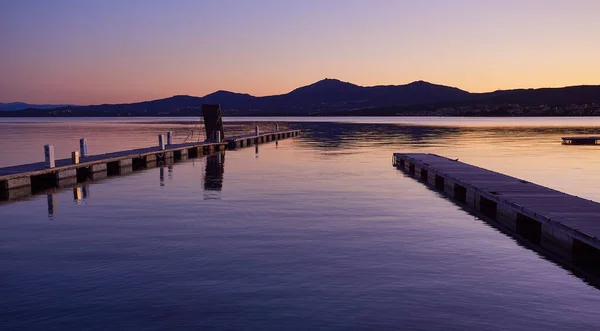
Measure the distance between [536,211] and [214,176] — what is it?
19.6 m

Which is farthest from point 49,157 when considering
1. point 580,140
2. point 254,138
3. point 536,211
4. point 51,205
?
point 580,140

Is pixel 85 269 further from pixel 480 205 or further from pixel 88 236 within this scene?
pixel 480 205

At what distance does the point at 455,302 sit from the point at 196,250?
6618mm

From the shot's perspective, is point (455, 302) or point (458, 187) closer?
point (455, 302)

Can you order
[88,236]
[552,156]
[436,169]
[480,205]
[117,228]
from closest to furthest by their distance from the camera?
[88,236] < [117,228] < [480,205] < [436,169] < [552,156]

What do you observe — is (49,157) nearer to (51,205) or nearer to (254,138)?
(51,205)

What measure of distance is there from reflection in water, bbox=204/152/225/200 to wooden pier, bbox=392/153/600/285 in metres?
10.1

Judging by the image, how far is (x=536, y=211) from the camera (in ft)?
52.5

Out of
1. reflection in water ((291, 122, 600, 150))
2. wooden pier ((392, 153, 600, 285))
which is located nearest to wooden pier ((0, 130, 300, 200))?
wooden pier ((392, 153, 600, 285))

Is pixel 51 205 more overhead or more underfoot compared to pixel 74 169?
more underfoot

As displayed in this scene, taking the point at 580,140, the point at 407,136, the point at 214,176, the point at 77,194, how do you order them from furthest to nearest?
the point at 407,136 → the point at 580,140 → the point at 214,176 → the point at 77,194

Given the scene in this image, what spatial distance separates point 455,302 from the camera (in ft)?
34.2

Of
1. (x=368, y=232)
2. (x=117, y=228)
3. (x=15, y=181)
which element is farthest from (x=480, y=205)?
(x=15, y=181)

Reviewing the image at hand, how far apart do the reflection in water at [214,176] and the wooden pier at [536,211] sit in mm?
10117
